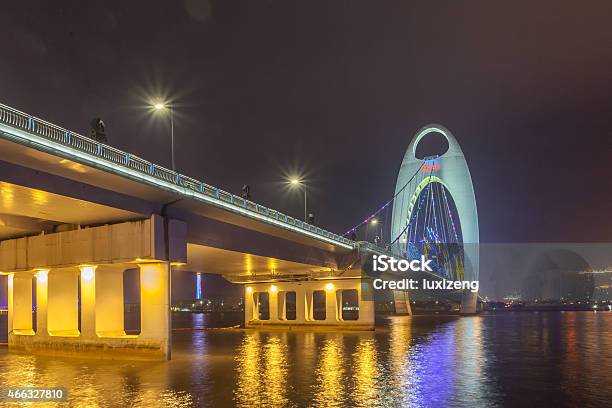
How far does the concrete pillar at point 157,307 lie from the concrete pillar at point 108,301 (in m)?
3.73

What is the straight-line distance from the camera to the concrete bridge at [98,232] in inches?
1137

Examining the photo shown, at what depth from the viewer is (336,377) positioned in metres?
Answer: 31.3

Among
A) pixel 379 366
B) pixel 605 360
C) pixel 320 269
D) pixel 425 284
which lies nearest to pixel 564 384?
pixel 379 366

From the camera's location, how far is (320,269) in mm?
74312

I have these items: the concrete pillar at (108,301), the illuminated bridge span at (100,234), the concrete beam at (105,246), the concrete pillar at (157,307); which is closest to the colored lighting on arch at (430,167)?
the illuminated bridge span at (100,234)

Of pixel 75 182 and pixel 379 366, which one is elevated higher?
pixel 75 182

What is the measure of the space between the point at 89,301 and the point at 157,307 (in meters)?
5.63

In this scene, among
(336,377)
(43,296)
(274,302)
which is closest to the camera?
(336,377)

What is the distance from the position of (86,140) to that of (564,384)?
24.3 m

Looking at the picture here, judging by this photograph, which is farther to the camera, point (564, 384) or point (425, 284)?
point (425, 284)

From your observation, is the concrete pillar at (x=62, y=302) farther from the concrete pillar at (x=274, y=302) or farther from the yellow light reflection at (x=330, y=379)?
the concrete pillar at (x=274, y=302)

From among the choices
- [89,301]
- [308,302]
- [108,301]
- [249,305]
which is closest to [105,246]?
[89,301]

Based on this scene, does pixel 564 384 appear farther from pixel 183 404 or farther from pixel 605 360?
pixel 183 404

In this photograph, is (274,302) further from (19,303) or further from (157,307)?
(157,307)
